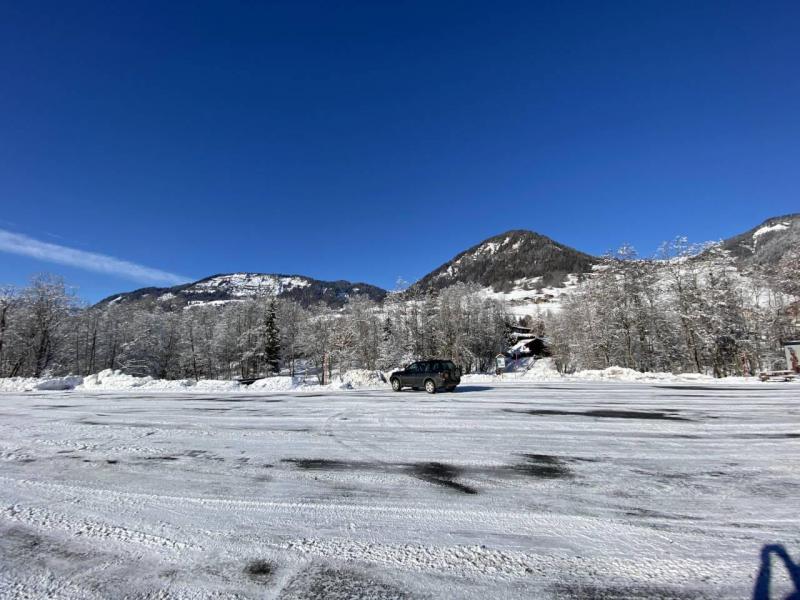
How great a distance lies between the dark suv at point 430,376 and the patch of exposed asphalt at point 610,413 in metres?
6.97

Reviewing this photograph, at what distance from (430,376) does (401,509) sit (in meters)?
14.6

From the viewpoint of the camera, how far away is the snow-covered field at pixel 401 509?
3531mm

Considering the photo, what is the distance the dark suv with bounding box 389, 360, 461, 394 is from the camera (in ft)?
63.1

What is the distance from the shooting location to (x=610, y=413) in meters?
11.6

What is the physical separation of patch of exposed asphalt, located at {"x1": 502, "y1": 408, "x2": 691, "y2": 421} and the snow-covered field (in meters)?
0.59

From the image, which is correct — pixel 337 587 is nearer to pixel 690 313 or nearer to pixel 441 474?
pixel 441 474

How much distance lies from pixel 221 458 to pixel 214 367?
6985cm

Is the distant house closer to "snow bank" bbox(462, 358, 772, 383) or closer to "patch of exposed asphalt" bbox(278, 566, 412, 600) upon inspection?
"snow bank" bbox(462, 358, 772, 383)

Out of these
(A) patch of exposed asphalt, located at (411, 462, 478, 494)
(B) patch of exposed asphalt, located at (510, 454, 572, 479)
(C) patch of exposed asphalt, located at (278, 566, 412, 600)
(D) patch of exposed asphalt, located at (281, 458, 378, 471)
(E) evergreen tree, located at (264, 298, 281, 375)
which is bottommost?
(B) patch of exposed asphalt, located at (510, 454, 572, 479)

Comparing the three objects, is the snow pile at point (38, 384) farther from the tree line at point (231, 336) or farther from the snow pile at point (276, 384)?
the tree line at point (231, 336)

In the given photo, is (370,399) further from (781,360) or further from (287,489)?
(781,360)

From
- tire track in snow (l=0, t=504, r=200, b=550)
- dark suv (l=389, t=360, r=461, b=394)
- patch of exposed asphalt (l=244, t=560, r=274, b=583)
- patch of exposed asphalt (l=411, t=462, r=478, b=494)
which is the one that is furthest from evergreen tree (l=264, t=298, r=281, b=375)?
patch of exposed asphalt (l=244, t=560, r=274, b=583)

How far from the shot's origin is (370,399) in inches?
642

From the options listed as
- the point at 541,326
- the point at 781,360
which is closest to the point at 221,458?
the point at 781,360
